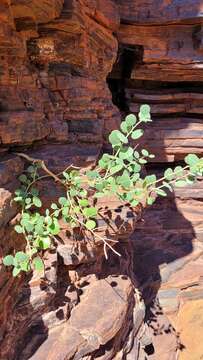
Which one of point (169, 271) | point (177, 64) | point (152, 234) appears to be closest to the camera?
point (177, 64)

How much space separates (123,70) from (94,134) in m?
2.65

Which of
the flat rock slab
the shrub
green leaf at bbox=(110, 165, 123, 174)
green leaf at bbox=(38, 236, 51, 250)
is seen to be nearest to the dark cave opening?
the shrub

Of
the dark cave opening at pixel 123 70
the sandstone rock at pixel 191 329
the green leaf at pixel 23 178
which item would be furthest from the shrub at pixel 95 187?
the sandstone rock at pixel 191 329

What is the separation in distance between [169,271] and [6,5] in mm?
5098

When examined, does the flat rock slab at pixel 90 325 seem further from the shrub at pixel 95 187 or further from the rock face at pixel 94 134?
the shrub at pixel 95 187

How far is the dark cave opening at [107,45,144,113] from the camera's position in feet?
17.7

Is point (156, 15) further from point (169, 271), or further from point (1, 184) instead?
point (169, 271)

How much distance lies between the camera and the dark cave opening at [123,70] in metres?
5.41

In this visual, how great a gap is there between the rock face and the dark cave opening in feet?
0.08

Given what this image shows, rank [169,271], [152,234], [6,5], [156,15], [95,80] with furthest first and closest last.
Result: 1. [152,234]
2. [169,271]
3. [156,15]
4. [95,80]
5. [6,5]

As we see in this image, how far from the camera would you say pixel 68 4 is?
129 inches

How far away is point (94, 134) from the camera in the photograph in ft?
12.6

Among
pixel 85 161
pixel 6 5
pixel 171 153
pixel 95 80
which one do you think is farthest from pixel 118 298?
pixel 171 153

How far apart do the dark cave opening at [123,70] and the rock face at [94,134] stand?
0.9 inches
